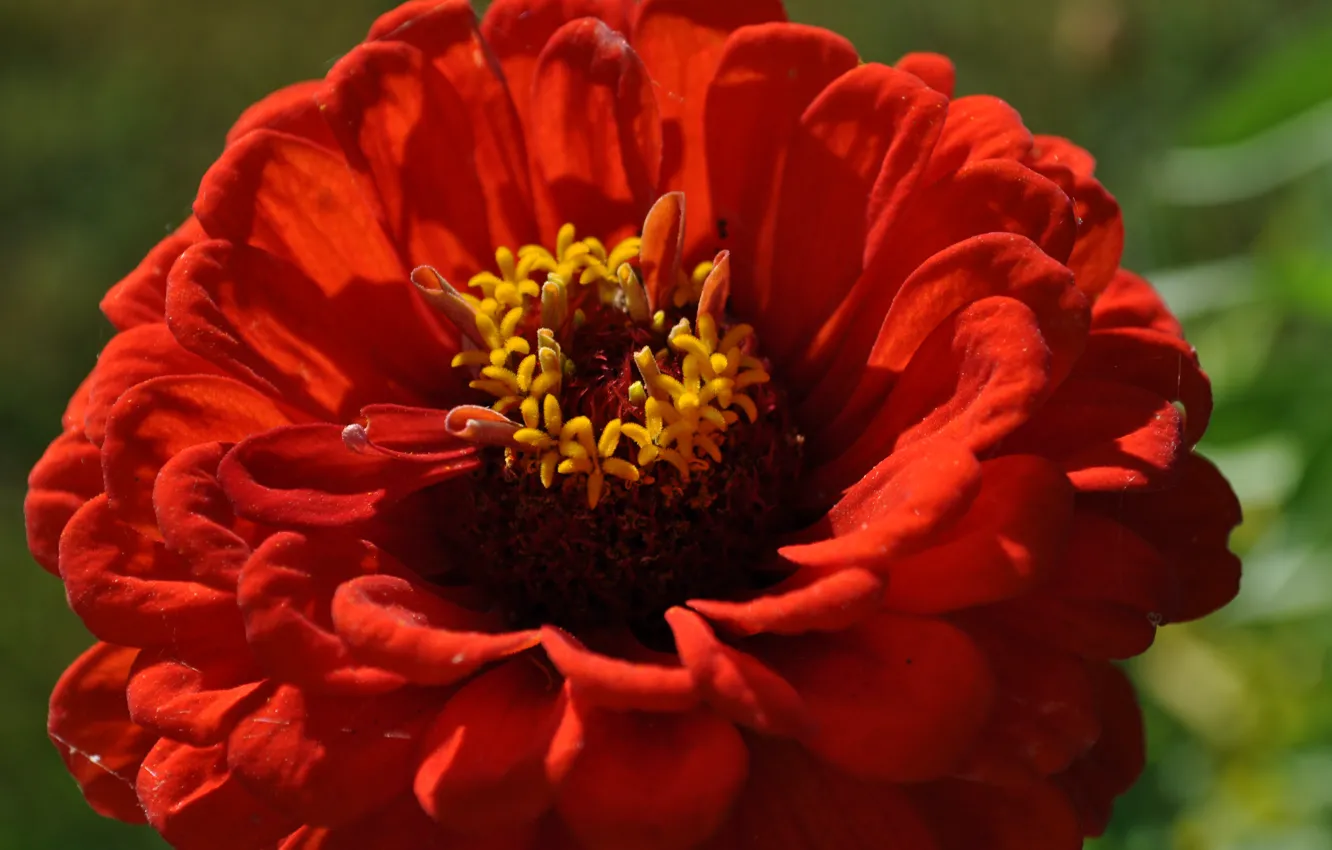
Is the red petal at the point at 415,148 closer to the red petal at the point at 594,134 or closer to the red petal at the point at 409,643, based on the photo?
the red petal at the point at 594,134

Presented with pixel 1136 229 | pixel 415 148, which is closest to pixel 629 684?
pixel 415 148

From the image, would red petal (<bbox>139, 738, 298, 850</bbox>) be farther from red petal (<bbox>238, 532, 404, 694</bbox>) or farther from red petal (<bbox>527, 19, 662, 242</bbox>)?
red petal (<bbox>527, 19, 662, 242</bbox>)

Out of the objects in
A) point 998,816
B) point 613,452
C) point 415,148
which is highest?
point 415,148

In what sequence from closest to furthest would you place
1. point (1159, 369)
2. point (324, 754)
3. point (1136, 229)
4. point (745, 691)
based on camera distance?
point (745, 691) < point (324, 754) < point (1159, 369) < point (1136, 229)

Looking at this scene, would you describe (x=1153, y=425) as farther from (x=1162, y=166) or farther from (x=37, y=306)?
(x=37, y=306)

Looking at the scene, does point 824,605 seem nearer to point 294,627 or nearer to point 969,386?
point 969,386


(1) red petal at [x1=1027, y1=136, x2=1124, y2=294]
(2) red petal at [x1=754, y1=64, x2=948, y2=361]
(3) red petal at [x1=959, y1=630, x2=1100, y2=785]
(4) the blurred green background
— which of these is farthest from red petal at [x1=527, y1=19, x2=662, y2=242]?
(4) the blurred green background
